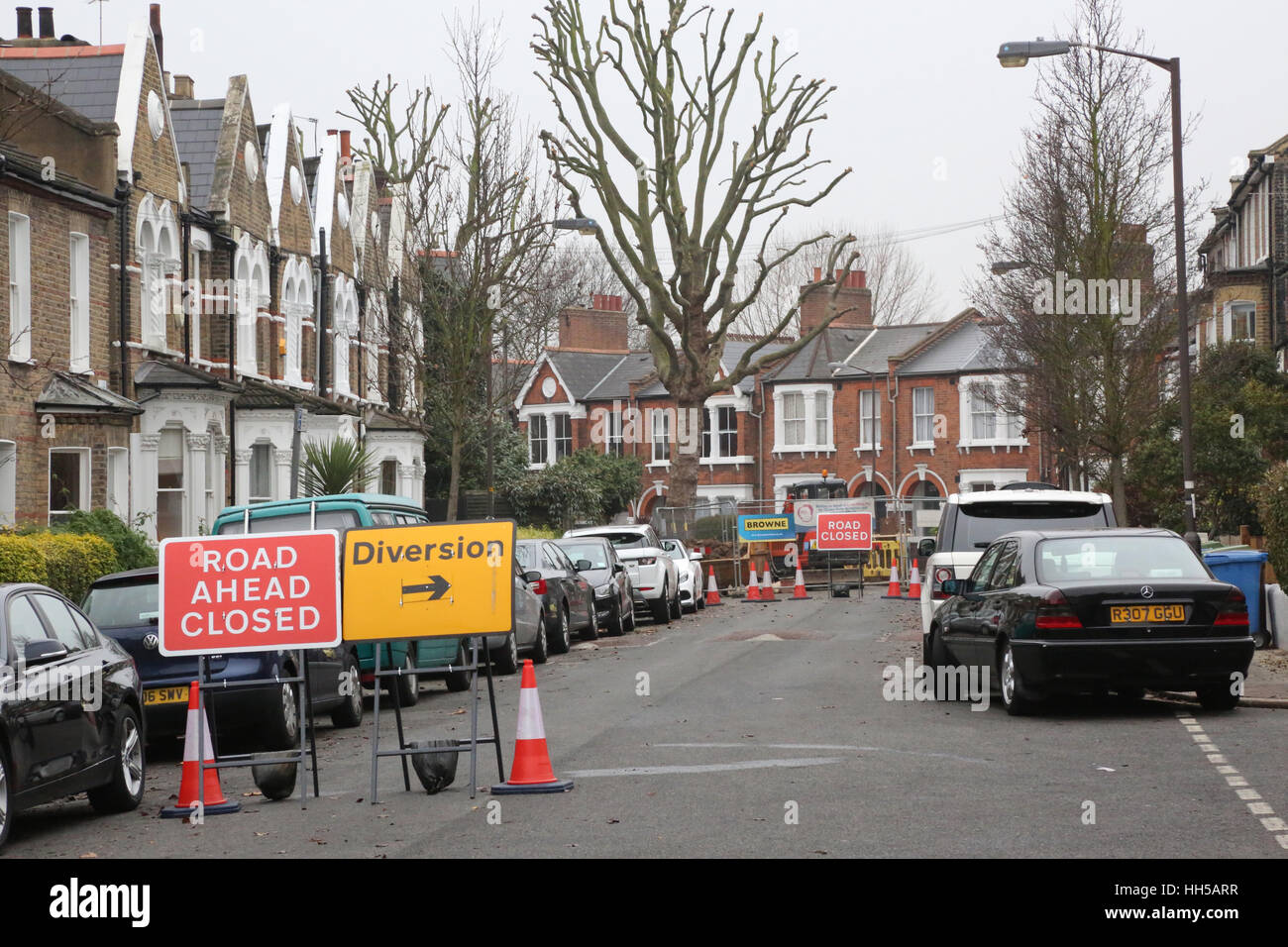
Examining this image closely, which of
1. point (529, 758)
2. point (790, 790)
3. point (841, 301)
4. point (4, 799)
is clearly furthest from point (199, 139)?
point (841, 301)

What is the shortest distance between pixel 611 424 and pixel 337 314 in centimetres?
3375

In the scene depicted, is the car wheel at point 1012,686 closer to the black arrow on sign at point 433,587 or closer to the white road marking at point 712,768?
the white road marking at point 712,768

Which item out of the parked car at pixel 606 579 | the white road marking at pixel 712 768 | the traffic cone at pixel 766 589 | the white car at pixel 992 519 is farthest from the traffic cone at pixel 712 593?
the white road marking at pixel 712 768

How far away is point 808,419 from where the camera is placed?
69.7 meters

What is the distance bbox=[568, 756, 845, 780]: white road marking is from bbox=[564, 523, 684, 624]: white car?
17.5m

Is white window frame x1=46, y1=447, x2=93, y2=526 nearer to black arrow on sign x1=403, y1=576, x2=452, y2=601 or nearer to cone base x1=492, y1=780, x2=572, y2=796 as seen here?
black arrow on sign x1=403, y1=576, x2=452, y2=601

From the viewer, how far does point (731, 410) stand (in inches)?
2830

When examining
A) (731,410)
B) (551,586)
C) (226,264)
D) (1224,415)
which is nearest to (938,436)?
(731,410)

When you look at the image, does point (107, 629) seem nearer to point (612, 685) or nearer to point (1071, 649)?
point (612, 685)

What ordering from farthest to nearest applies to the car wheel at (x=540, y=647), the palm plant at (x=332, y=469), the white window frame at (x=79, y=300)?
the palm plant at (x=332, y=469), the white window frame at (x=79, y=300), the car wheel at (x=540, y=647)

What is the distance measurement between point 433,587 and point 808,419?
59766mm

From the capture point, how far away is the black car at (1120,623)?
13.1 meters

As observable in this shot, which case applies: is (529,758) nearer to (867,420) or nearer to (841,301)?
(867,420)

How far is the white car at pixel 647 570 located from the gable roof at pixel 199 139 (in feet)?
36.2
